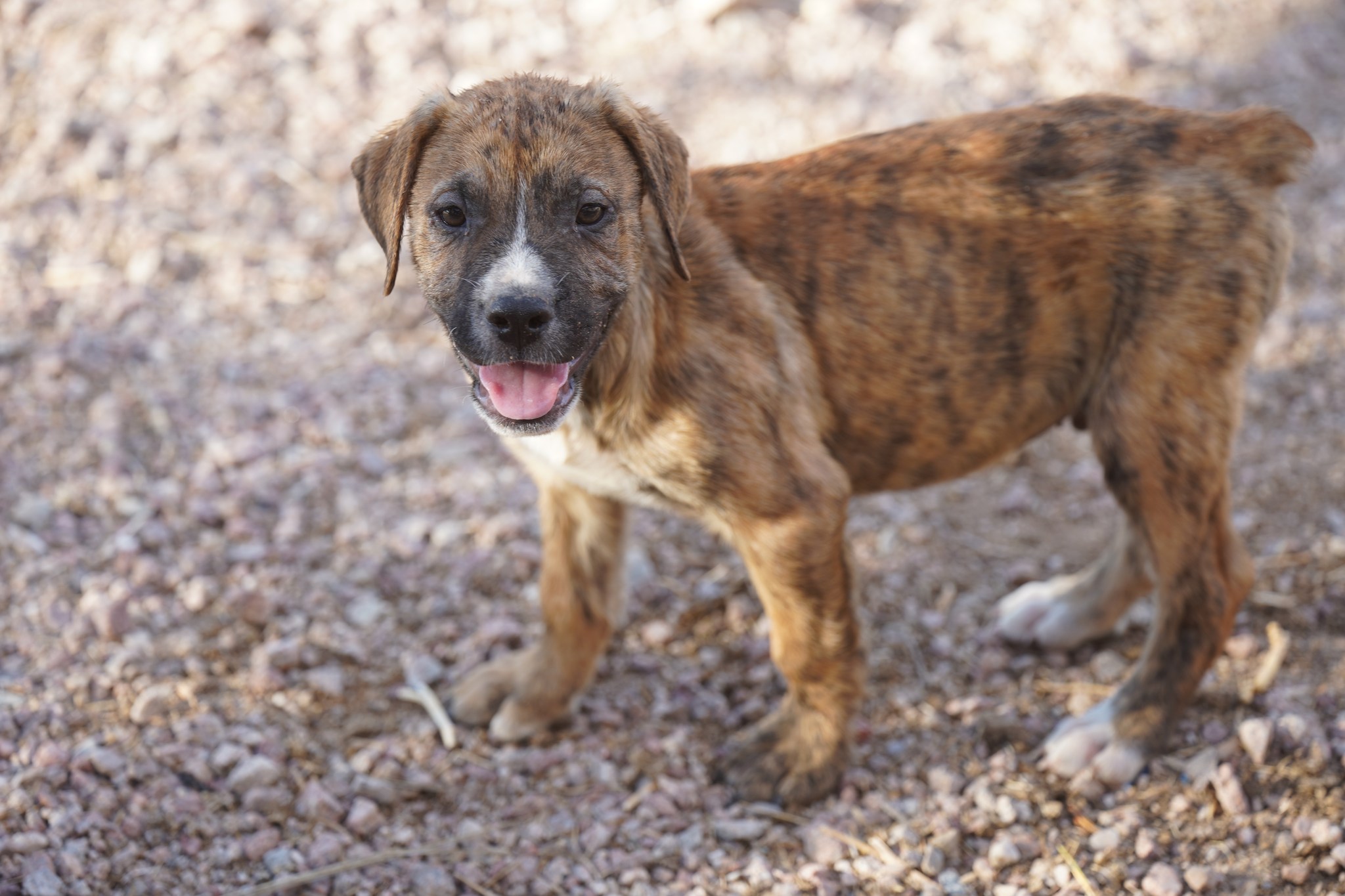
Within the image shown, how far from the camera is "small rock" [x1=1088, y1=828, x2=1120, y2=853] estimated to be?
378cm

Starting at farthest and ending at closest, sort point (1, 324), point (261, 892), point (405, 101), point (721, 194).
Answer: point (405, 101) → point (1, 324) → point (721, 194) → point (261, 892)

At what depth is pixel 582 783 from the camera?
4.15 meters

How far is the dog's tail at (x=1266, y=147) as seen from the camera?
3885mm

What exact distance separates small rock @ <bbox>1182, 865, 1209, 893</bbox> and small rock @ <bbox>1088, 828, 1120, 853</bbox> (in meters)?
0.21

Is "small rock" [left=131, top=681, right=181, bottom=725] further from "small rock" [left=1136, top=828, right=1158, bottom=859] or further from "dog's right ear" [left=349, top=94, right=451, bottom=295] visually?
"small rock" [left=1136, top=828, right=1158, bottom=859]

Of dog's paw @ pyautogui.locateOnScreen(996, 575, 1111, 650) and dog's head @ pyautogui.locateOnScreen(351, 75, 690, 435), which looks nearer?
dog's head @ pyautogui.locateOnScreen(351, 75, 690, 435)

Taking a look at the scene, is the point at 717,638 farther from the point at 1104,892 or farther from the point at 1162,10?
the point at 1162,10

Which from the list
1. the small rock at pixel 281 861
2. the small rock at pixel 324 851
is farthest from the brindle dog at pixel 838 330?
the small rock at pixel 281 861

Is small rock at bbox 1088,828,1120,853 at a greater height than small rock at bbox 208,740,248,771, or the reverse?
small rock at bbox 208,740,248,771

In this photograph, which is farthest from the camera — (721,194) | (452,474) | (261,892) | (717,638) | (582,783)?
(452,474)

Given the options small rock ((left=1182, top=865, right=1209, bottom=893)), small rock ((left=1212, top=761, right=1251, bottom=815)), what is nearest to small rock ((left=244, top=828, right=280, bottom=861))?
small rock ((left=1182, top=865, right=1209, bottom=893))

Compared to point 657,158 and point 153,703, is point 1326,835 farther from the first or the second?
point 153,703

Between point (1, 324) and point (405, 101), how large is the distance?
99.4 inches

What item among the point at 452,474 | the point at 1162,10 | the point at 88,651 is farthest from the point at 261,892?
the point at 1162,10
